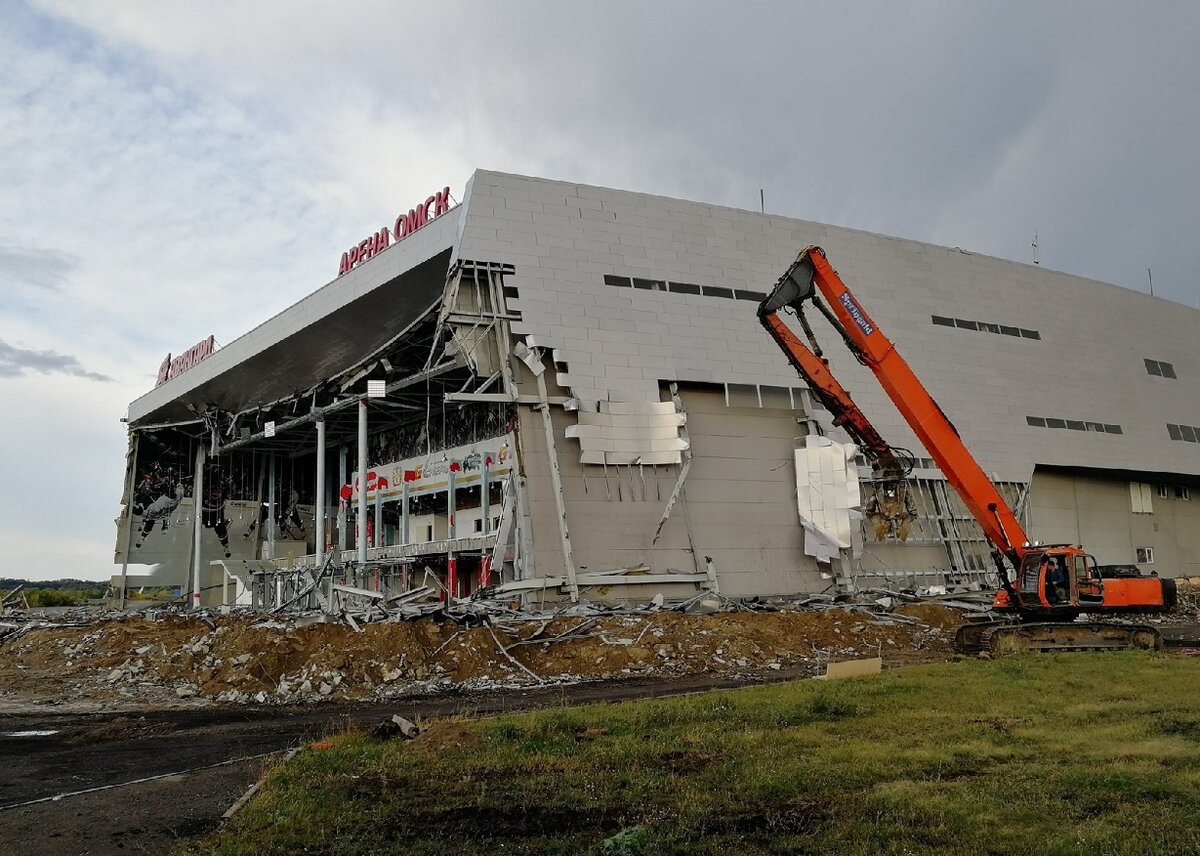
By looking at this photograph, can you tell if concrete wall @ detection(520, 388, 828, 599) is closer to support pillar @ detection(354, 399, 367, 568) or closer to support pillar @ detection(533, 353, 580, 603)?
support pillar @ detection(533, 353, 580, 603)

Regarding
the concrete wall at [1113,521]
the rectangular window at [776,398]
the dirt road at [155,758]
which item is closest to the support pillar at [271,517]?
the rectangular window at [776,398]

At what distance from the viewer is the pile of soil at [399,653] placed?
19234mm

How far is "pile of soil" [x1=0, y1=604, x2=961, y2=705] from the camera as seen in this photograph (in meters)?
19.2

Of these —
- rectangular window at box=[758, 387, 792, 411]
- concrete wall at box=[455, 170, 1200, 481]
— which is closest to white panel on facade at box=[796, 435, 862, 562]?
rectangular window at box=[758, 387, 792, 411]

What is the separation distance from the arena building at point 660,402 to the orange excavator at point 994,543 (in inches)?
99.8

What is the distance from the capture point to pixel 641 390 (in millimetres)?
30625

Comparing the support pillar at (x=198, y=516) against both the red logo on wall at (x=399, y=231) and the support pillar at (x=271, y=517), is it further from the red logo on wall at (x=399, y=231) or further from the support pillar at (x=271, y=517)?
the red logo on wall at (x=399, y=231)

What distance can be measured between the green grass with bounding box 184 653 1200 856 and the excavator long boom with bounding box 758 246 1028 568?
8.16 metres

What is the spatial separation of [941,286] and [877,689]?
28989mm

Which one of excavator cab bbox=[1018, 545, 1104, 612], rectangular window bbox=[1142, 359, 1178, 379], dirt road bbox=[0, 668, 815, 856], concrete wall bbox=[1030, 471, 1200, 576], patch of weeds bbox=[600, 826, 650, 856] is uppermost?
rectangular window bbox=[1142, 359, 1178, 379]

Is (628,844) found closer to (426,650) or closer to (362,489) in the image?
(426,650)

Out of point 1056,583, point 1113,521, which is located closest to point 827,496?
point 1056,583

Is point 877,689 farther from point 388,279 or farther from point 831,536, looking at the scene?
point 388,279

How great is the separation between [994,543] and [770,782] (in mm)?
15055
